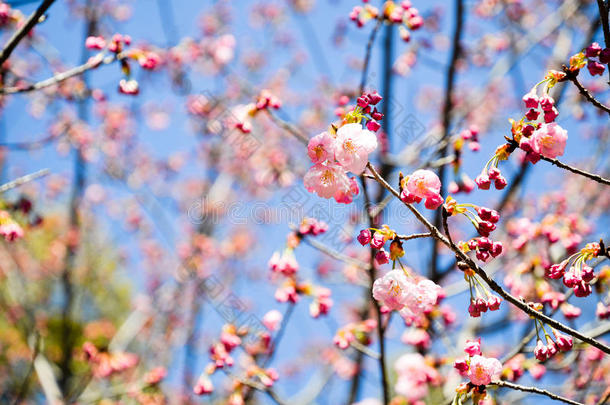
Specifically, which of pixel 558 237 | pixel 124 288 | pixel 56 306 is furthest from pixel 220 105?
pixel 124 288

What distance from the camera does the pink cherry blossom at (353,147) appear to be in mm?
1492

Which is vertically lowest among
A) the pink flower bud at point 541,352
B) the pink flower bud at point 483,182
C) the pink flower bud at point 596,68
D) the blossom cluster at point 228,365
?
the blossom cluster at point 228,365

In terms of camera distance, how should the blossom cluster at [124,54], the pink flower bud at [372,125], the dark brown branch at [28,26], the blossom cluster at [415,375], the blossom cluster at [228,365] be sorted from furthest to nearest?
the blossom cluster at [415,375], the blossom cluster at [228,365], the blossom cluster at [124,54], the dark brown branch at [28,26], the pink flower bud at [372,125]

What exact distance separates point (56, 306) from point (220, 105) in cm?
792

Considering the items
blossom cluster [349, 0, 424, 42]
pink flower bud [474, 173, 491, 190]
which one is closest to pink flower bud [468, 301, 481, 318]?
pink flower bud [474, 173, 491, 190]

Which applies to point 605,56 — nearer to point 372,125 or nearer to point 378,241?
point 372,125

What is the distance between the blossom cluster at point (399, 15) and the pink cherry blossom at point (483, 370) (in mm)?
1831

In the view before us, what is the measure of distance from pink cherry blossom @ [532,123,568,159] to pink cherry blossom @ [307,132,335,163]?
2.09 ft

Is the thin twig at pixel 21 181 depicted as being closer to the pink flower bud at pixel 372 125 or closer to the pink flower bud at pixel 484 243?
the pink flower bud at pixel 372 125

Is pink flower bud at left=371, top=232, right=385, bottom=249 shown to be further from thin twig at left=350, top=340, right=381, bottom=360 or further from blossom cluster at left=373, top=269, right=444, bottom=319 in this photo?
thin twig at left=350, top=340, right=381, bottom=360

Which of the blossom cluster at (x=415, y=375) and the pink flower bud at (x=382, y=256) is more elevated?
the blossom cluster at (x=415, y=375)

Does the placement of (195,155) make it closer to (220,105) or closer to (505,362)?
(220,105)

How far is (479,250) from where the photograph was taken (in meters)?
1.48

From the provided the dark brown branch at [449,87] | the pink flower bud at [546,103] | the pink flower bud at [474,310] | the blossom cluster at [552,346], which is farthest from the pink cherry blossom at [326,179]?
the dark brown branch at [449,87]
